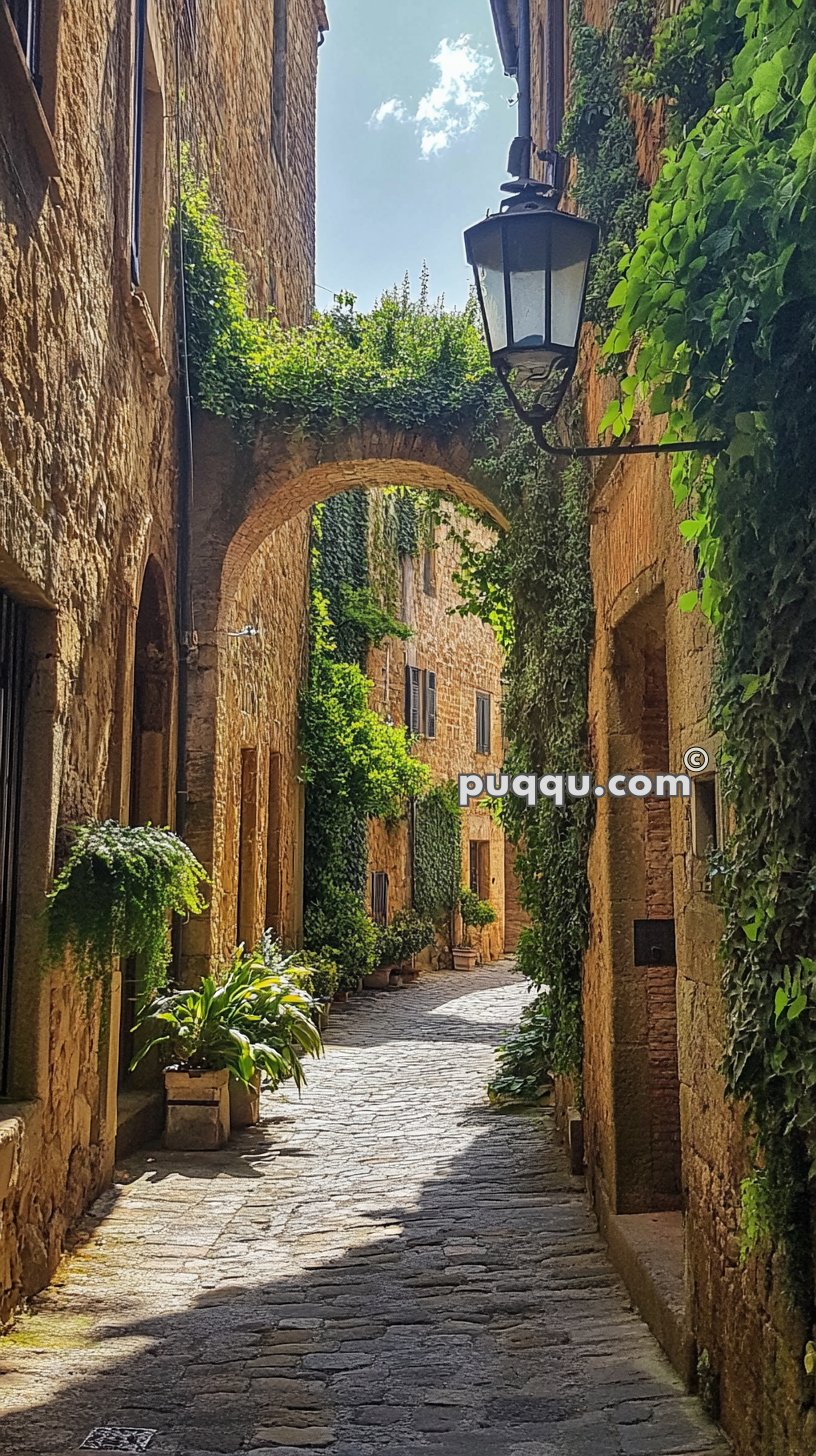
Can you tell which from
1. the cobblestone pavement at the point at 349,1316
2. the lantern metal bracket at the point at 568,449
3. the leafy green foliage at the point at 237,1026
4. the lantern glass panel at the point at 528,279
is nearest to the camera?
the lantern metal bracket at the point at 568,449

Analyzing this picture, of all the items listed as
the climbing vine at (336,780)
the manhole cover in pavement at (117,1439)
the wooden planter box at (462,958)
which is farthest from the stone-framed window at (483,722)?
the manhole cover in pavement at (117,1439)

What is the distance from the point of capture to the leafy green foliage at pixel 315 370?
9.28 m

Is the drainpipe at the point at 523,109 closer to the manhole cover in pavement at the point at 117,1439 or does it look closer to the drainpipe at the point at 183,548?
the drainpipe at the point at 183,548

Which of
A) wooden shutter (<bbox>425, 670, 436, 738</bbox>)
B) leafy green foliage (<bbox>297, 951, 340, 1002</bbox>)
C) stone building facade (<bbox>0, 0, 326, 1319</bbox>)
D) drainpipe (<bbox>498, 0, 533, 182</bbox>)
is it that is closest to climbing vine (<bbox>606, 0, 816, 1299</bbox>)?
drainpipe (<bbox>498, 0, 533, 182</bbox>)

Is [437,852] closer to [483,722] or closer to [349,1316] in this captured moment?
[483,722]

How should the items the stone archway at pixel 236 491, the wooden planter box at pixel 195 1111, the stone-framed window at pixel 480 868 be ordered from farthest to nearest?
the stone-framed window at pixel 480 868 < the stone archway at pixel 236 491 < the wooden planter box at pixel 195 1111

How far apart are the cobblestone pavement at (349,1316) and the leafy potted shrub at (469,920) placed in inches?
538

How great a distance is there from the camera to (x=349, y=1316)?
4.49 m

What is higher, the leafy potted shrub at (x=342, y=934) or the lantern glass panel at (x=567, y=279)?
the lantern glass panel at (x=567, y=279)

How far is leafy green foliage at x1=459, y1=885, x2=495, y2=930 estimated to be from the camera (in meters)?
21.7

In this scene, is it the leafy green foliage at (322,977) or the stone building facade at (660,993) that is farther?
the leafy green foliage at (322,977)

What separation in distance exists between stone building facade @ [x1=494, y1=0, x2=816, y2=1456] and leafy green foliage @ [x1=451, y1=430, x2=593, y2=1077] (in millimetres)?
224

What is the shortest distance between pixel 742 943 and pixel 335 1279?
105 inches

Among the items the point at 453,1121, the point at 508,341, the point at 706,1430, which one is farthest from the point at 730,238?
the point at 453,1121
